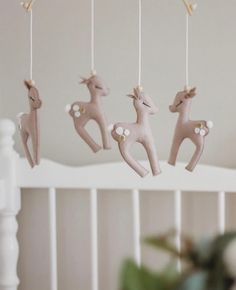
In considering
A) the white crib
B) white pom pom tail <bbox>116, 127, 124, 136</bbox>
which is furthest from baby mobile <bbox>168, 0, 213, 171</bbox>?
the white crib

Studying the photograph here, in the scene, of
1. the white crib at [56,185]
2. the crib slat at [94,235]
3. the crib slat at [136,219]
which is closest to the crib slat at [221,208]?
the white crib at [56,185]

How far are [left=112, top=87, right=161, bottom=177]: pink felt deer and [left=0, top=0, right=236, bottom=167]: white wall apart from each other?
0.44 m

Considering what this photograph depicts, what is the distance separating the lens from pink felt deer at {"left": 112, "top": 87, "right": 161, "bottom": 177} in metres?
0.98

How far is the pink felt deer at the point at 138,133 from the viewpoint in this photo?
38.4 inches

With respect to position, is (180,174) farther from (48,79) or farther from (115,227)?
(48,79)

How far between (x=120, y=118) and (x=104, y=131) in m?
0.47

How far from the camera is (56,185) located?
4.80 ft

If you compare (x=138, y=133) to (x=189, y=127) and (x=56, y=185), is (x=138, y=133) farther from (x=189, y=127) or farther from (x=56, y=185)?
(x=56, y=185)

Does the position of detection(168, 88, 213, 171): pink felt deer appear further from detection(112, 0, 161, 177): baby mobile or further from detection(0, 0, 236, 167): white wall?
detection(0, 0, 236, 167): white wall

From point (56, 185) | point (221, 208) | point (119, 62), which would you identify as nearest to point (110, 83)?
point (119, 62)

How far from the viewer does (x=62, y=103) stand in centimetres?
153

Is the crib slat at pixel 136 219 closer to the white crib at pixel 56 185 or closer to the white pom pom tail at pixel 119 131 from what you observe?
the white crib at pixel 56 185

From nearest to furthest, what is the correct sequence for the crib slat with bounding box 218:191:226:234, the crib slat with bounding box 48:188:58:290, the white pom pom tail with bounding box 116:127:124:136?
the white pom pom tail with bounding box 116:127:124:136 < the crib slat with bounding box 218:191:226:234 < the crib slat with bounding box 48:188:58:290

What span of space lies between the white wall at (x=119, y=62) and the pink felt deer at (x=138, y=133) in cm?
44
